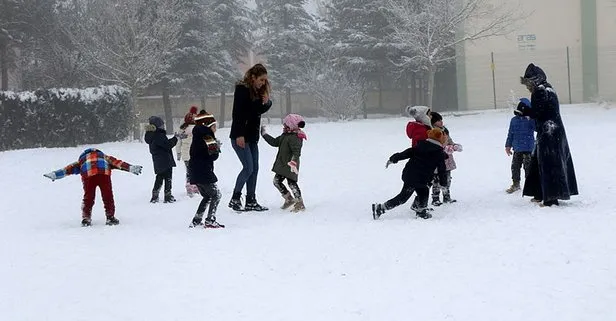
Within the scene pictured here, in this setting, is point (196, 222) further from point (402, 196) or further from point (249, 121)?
point (402, 196)

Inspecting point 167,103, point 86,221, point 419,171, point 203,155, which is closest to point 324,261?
point 419,171

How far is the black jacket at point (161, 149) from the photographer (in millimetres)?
10734

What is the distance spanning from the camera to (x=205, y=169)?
8.20 metres

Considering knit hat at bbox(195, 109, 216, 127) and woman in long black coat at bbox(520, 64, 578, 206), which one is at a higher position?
knit hat at bbox(195, 109, 216, 127)

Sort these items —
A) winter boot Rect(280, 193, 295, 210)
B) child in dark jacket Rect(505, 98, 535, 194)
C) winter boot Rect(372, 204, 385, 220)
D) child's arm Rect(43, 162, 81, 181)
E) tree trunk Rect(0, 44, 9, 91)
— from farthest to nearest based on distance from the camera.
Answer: tree trunk Rect(0, 44, 9, 91) < child in dark jacket Rect(505, 98, 535, 194) < winter boot Rect(280, 193, 295, 210) < child's arm Rect(43, 162, 81, 181) < winter boot Rect(372, 204, 385, 220)

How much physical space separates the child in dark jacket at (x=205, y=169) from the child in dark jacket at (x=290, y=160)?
1223 millimetres

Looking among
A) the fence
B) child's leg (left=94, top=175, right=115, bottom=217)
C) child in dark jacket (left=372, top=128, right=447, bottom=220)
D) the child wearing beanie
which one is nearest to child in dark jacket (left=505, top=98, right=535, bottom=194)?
the child wearing beanie

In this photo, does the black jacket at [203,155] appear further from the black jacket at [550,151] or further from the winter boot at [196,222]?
the black jacket at [550,151]

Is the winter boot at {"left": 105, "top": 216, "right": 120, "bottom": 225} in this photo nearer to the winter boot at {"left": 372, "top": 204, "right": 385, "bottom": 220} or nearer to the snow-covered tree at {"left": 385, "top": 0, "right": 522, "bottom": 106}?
the winter boot at {"left": 372, "top": 204, "right": 385, "bottom": 220}

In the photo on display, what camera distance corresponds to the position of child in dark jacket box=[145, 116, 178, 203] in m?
10.7

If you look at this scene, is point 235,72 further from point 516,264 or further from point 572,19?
point 516,264

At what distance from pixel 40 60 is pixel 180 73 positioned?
26.7 feet

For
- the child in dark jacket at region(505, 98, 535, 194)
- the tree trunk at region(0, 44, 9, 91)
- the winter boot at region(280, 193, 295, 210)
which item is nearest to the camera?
the winter boot at region(280, 193, 295, 210)

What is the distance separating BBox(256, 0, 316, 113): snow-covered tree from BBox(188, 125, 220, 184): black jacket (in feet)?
109
